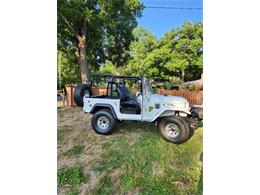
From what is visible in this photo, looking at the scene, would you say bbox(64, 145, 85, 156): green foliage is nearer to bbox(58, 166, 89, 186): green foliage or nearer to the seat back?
bbox(58, 166, 89, 186): green foliage

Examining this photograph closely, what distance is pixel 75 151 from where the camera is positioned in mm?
1271

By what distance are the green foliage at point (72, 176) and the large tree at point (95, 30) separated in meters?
0.49

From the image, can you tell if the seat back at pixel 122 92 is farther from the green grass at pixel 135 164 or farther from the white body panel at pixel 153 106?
the green grass at pixel 135 164

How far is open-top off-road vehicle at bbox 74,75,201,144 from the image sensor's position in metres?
1.25

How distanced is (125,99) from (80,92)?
0.26m

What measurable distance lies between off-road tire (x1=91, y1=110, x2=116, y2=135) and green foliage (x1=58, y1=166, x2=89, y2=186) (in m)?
0.23

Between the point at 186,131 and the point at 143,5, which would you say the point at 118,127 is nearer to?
the point at 186,131

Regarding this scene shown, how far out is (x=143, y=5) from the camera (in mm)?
1226

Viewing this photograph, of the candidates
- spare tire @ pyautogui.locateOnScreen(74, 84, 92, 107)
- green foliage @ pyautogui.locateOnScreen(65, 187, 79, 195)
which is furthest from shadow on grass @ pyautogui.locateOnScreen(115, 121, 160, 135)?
green foliage @ pyautogui.locateOnScreen(65, 187, 79, 195)

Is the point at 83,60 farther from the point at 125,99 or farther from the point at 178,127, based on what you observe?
the point at 178,127
